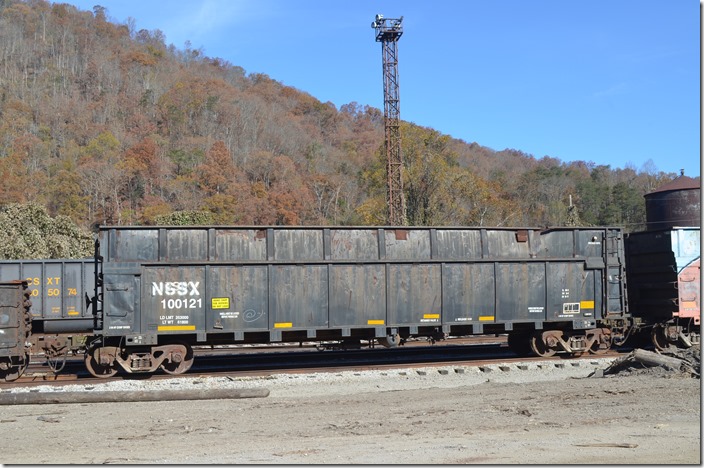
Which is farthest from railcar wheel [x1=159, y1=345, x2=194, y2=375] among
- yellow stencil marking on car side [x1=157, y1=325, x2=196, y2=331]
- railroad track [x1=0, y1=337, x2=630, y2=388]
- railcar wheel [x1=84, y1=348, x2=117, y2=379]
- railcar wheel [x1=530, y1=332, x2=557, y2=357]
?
railcar wheel [x1=530, y1=332, x2=557, y2=357]

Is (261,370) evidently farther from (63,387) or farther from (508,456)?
(508,456)

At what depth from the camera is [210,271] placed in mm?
16516

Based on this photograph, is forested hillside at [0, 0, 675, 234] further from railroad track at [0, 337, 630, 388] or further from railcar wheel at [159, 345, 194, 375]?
railcar wheel at [159, 345, 194, 375]

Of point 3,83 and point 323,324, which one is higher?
point 3,83

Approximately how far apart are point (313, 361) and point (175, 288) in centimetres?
468

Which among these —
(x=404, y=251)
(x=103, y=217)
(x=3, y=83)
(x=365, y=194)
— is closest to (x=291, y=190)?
(x=365, y=194)

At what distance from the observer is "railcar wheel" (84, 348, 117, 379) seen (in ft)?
52.9

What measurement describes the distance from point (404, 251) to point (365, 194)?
62096 mm

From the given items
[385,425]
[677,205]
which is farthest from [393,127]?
[385,425]

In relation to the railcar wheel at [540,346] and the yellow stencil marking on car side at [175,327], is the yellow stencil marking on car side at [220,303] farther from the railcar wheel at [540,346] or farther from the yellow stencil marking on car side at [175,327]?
the railcar wheel at [540,346]

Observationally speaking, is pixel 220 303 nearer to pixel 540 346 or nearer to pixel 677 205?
pixel 540 346

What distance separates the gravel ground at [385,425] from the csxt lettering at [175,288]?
86.6 inches

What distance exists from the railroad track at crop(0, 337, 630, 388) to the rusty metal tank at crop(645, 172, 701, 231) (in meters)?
20.3

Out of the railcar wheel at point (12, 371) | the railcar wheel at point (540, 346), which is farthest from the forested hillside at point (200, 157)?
the railcar wheel at point (540, 346)
